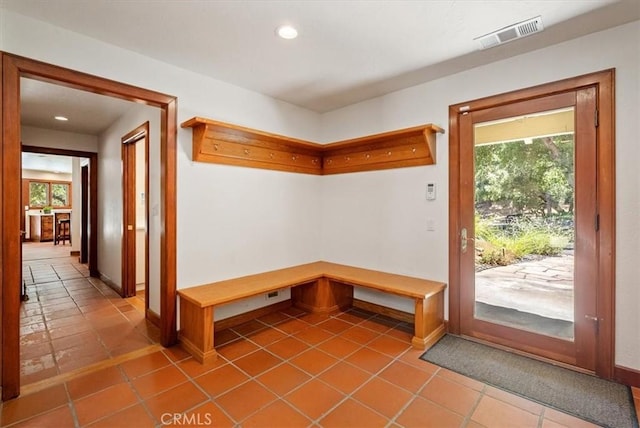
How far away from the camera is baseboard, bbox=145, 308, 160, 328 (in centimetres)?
328

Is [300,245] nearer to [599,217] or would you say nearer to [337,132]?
[337,132]

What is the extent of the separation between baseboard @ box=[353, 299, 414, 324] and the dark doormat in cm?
59

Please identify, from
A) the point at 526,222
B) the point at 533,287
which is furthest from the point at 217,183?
the point at 533,287

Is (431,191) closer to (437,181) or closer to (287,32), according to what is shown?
(437,181)

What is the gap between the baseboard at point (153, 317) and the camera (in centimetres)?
328

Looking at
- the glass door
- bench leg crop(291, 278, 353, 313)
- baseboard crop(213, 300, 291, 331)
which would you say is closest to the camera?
the glass door

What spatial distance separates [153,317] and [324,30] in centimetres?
332

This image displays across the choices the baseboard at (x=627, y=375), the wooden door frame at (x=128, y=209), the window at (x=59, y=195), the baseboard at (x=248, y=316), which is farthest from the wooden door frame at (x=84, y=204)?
the window at (x=59, y=195)

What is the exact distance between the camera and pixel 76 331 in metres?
3.11

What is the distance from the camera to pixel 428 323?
2.83 m

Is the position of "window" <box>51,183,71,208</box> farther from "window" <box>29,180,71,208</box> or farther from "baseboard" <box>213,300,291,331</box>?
"baseboard" <box>213,300,291,331</box>

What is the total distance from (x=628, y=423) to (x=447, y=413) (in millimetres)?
1035

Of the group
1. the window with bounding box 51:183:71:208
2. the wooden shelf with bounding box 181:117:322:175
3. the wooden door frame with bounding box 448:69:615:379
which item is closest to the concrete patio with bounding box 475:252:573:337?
the wooden door frame with bounding box 448:69:615:379

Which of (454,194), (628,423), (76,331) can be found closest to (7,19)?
(76,331)
